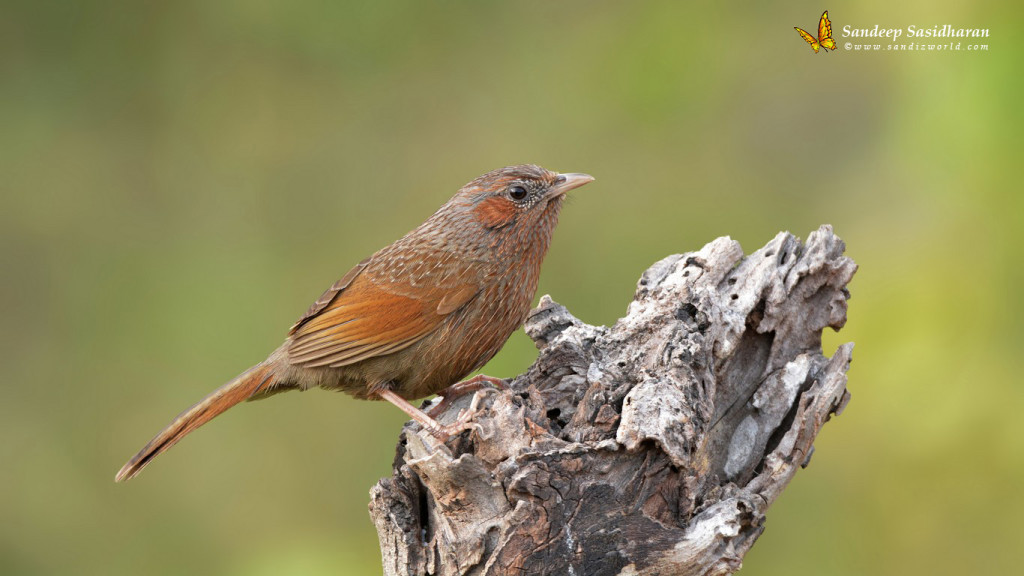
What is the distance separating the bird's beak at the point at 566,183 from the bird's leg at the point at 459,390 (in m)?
0.70

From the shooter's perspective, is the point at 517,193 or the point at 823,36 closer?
the point at 517,193

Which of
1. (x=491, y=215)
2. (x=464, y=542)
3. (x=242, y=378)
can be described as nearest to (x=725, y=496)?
(x=464, y=542)

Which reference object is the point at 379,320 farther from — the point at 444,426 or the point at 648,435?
the point at 648,435

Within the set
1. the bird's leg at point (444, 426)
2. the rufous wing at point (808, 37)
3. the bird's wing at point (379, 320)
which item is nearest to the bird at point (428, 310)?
the bird's wing at point (379, 320)

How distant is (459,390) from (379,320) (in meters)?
0.43

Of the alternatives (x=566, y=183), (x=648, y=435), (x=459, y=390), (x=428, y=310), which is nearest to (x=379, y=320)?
(x=428, y=310)

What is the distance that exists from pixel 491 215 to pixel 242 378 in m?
1.04

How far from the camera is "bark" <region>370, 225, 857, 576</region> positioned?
3010mm

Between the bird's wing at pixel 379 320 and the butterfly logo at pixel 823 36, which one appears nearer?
the bird's wing at pixel 379 320

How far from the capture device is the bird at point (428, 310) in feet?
12.0

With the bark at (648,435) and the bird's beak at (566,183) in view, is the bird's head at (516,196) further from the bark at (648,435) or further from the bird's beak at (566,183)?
the bark at (648,435)

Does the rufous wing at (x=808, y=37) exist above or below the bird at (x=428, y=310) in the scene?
above

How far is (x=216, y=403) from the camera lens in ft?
12.4

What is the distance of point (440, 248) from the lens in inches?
147
